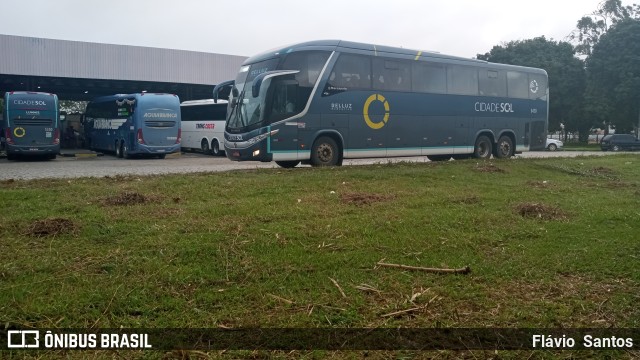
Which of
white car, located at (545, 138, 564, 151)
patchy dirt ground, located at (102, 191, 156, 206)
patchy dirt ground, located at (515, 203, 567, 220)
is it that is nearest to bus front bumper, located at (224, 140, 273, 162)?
patchy dirt ground, located at (102, 191, 156, 206)

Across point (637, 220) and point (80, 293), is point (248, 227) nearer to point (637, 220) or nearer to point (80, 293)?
point (80, 293)

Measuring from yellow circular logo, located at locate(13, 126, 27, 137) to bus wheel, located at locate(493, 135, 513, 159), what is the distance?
19.2 metres

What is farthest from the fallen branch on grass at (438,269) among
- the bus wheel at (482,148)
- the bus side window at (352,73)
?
the bus wheel at (482,148)

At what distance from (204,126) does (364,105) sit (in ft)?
51.7

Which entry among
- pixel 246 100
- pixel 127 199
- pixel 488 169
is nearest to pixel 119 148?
pixel 246 100

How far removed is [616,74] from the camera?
4209cm

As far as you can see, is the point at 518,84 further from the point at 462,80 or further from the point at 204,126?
the point at 204,126

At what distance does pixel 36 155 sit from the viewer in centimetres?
2333

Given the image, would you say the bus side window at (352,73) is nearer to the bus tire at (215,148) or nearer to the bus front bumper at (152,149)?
the bus front bumper at (152,149)

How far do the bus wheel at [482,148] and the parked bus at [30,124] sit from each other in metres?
17.6

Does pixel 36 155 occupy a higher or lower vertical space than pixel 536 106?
lower

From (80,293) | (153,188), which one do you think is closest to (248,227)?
(80,293)

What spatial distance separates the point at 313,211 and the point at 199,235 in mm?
1774

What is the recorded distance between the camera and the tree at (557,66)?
45906 millimetres
